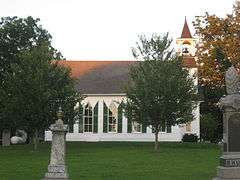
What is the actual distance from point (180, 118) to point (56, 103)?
8.59 meters

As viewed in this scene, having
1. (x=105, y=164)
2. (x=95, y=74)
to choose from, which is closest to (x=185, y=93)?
(x=105, y=164)

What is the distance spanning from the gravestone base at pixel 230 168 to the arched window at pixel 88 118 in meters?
44.6

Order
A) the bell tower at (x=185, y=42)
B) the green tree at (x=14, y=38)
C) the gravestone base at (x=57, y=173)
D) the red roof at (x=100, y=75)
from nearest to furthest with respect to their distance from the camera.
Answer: the gravestone base at (x=57, y=173), the green tree at (x=14, y=38), the red roof at (x=100, y=75), the bell tower at (x=185, y=42)

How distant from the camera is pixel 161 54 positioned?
38188 millimetres

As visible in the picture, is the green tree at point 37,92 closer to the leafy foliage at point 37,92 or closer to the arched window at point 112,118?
the leafy foliage at point 37,92

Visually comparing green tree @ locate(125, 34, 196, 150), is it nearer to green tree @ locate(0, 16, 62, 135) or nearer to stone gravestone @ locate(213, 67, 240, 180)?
green tree @ locate(0, 16, 62, 135)

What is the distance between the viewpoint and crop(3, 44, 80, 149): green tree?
36219 mm

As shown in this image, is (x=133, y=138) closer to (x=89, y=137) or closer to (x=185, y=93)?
(x=89, y=137)

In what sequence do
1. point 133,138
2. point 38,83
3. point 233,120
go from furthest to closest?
point 133,138 → point 38,83 → point 233,120

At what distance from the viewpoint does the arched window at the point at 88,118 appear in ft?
196

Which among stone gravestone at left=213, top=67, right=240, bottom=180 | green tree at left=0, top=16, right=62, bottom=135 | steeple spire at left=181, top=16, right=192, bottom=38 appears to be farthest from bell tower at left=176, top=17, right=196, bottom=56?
stone gravestone at left=213, top=67, right=240, bottom=180

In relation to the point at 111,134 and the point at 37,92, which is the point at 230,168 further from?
the point at 111,134

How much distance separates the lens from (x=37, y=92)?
3619cm

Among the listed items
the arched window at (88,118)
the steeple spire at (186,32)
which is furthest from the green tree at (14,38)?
the steeple spire at (186,32)
